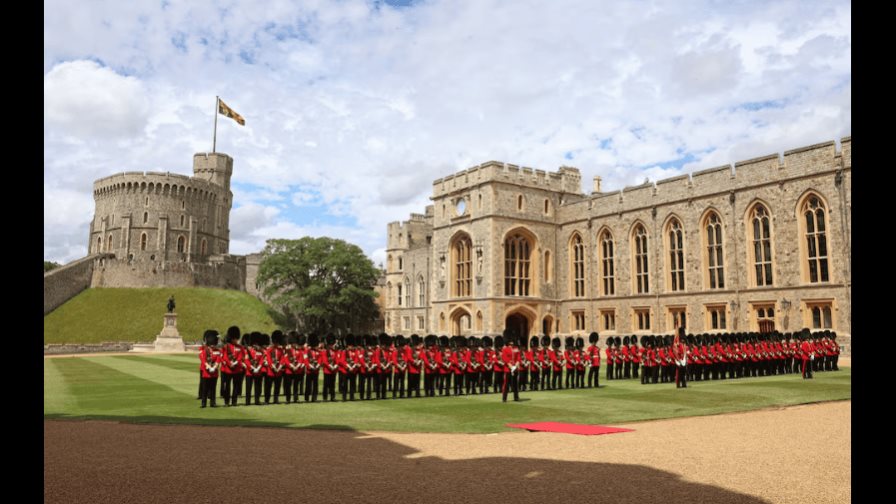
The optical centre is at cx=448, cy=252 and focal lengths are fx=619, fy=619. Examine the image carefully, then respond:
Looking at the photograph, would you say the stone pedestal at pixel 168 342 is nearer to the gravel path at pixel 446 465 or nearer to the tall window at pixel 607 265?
the tall window at pixel 607 265

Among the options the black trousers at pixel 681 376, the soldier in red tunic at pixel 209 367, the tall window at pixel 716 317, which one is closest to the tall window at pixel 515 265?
the tall window at pixel 716 317

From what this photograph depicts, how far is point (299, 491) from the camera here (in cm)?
635

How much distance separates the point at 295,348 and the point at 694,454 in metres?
9.89

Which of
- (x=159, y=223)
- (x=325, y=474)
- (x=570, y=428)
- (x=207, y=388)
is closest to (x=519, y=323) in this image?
(x=207, y=388)

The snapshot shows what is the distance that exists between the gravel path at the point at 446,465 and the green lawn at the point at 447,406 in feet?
3.81

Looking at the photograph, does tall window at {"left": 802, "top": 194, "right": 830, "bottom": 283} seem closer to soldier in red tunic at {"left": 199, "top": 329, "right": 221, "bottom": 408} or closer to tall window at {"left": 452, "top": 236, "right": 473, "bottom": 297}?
tall window at {"left": 452, "top": 236, "right": 473, "bottom": 297}

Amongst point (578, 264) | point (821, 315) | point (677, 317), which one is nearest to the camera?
point (821, 315)

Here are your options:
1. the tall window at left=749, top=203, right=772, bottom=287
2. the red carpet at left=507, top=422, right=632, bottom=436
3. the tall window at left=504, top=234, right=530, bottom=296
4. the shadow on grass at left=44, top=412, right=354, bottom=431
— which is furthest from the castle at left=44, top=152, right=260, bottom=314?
the red carpet at left=507, top=422, right=632, bottom=436

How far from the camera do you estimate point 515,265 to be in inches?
1545

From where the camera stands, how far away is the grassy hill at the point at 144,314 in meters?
51.4

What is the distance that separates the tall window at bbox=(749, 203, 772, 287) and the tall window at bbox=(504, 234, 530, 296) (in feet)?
44.9

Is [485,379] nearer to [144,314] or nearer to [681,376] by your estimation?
[681,376]

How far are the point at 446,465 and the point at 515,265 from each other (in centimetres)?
3195

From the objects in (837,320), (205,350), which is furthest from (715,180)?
(205,350)
